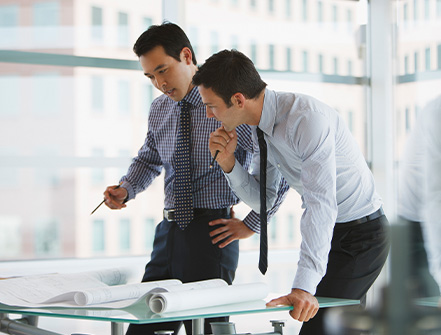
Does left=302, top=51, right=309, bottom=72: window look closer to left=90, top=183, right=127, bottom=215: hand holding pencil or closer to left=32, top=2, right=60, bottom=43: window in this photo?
left=32, top=2, right=60, bottom=43: window

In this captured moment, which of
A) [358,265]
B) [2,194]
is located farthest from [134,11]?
[358,265]

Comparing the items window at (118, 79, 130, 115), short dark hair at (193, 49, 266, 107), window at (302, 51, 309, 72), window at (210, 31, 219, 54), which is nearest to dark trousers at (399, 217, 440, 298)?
short dark hair at (193, 49, 266, 107)

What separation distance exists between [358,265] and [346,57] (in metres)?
4.21

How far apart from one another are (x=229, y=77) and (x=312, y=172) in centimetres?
44

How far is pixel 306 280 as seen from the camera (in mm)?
1561

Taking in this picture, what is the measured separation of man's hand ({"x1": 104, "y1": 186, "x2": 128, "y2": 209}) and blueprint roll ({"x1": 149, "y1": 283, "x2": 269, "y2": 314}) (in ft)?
3.48

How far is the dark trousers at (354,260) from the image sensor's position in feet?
6.37

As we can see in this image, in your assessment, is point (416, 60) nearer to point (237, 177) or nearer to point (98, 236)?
point (237, 177)

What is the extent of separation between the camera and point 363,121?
5.79 m

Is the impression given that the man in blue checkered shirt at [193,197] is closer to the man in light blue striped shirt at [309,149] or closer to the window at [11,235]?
the man in light blue striped shirt at [309,149]

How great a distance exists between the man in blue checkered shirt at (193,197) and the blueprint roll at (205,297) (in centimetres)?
78

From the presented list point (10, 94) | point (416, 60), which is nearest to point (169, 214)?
point (416, 60)

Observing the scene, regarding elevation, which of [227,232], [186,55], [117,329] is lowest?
[117,329]

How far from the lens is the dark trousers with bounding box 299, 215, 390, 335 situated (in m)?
1.94
